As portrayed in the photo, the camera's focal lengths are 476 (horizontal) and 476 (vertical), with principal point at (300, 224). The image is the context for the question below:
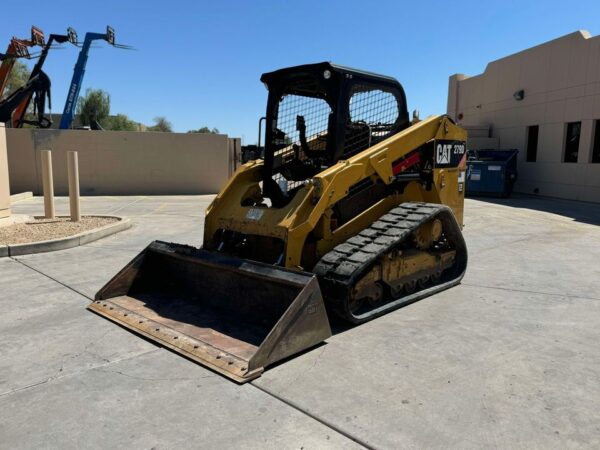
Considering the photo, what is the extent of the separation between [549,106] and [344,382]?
17545 mm

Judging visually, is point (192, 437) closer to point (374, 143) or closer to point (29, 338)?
point (29, 338)

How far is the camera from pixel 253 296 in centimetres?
429

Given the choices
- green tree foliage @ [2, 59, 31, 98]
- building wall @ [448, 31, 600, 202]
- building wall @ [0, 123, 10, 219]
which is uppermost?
green tree foliage @ [2, 59, 31, 98]

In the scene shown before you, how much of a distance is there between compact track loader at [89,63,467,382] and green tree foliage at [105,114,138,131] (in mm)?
51483

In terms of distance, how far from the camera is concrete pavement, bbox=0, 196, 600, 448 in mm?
2699

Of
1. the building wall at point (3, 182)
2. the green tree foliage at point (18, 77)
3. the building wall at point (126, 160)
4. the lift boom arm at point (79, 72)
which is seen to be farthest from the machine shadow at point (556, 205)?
the green tree foliage at point (18, 77)

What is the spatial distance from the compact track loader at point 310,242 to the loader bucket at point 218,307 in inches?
0.5

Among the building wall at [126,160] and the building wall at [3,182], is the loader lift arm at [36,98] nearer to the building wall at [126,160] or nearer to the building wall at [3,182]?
the building wall at [126,160]

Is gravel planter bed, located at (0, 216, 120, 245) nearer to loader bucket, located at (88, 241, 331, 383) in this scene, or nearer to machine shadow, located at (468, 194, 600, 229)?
loader bucket, located at (88, 241, 331, 383)

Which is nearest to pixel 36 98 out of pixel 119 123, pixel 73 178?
pixel 73 178

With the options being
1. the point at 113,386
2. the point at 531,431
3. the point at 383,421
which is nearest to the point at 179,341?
the point at 113,386

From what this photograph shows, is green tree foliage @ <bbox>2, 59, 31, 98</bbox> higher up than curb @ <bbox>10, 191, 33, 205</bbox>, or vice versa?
green tree foliage @ <bbox>2, 59, 31, 98</bbox>

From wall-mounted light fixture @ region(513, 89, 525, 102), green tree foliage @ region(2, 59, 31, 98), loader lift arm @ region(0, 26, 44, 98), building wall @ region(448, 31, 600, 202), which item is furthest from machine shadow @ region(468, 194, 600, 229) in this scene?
green tree foliage @ region(2, 59, 31, 98)

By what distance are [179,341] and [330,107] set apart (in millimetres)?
2734
